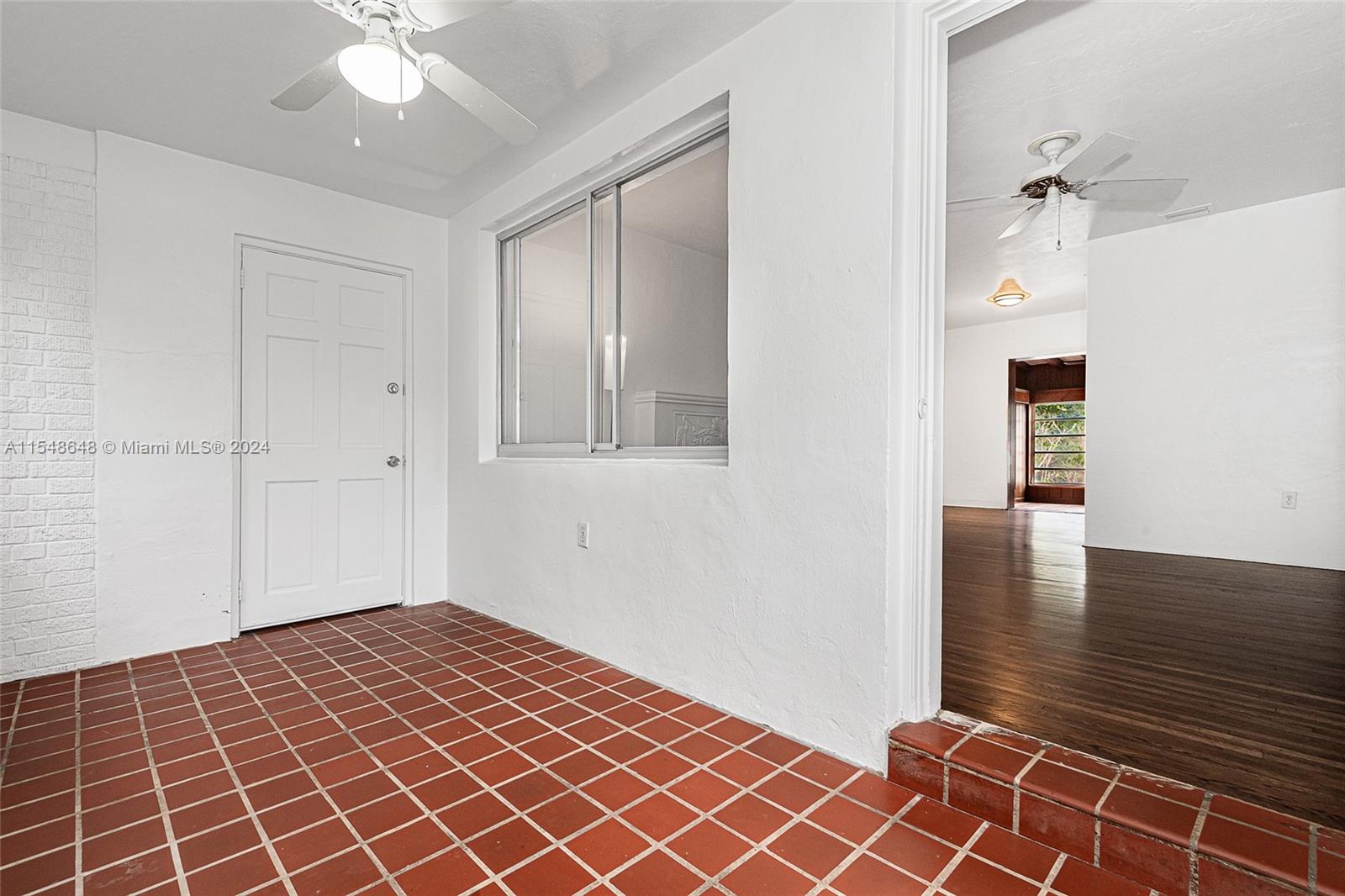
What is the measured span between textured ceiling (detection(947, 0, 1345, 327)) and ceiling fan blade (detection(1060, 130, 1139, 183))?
185mm

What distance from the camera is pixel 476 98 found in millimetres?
2074

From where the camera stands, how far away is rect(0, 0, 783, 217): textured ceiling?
7.43ft

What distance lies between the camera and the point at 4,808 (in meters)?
1.80

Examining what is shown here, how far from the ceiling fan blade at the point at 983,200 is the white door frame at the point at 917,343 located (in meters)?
2.29

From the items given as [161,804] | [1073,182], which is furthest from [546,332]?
[1073,182]

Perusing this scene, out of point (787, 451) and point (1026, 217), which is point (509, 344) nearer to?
point (787, 451)

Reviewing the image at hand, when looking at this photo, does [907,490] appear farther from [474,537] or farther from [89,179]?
Answer: [89,179]

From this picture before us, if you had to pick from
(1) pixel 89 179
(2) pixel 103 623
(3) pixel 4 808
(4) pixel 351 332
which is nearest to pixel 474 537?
(4) pixel 351 332

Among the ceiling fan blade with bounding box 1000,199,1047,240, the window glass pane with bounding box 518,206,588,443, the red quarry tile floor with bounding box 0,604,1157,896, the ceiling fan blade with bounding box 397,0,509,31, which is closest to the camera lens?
the red quarry tile floor with bounding box 0,604,1157,896

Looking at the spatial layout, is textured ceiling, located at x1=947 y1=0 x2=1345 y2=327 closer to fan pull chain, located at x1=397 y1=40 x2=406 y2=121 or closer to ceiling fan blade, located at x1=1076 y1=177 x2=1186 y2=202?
ceiling fan blade, located at x1=1076 y1=177 x2=1186 y2=202

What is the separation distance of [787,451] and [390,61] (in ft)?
5.44

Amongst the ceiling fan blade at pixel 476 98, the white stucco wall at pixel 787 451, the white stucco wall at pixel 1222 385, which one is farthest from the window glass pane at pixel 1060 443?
the ceiling fan blade at pixel 476 98

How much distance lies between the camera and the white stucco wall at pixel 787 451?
1.96 m

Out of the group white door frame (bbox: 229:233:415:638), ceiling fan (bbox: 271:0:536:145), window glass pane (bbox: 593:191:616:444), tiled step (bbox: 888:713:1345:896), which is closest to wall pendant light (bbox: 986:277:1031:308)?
window glass pane (bbox: 593:191:616:444)
